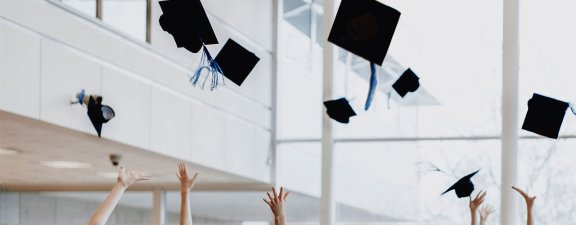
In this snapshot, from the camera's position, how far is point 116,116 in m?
6.67

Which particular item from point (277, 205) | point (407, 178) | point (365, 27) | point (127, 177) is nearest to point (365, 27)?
point (365, 27)

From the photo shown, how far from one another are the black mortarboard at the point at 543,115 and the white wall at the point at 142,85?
247cm

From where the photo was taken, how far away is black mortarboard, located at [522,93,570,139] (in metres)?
6.38

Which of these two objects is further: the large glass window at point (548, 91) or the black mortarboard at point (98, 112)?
the large glass window at point (548, 91)

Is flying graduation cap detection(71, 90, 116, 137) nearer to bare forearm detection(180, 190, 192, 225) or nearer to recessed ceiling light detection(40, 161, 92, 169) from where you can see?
recessed ceiling light detection(40, 161, 92, 169)

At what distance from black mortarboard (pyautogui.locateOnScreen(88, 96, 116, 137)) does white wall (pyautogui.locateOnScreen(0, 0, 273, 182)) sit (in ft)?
0.21

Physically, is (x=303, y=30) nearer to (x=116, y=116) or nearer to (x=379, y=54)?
(x=116, y=116)

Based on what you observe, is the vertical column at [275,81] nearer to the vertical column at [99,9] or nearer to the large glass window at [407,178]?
the large glass window at [407,178]

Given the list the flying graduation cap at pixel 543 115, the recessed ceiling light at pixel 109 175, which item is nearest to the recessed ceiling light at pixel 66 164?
the recessed ceiling light at pixel 109 175

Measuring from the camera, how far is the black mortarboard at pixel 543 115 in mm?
6379

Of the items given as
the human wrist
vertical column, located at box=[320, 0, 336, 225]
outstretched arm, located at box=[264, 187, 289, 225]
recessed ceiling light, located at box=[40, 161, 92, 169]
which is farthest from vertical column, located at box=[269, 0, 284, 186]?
the human wrist

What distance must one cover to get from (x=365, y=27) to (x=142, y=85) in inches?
105

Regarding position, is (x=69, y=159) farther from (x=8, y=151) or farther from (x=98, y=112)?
(x=98, y=112)

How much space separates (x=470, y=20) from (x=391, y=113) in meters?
0.96
